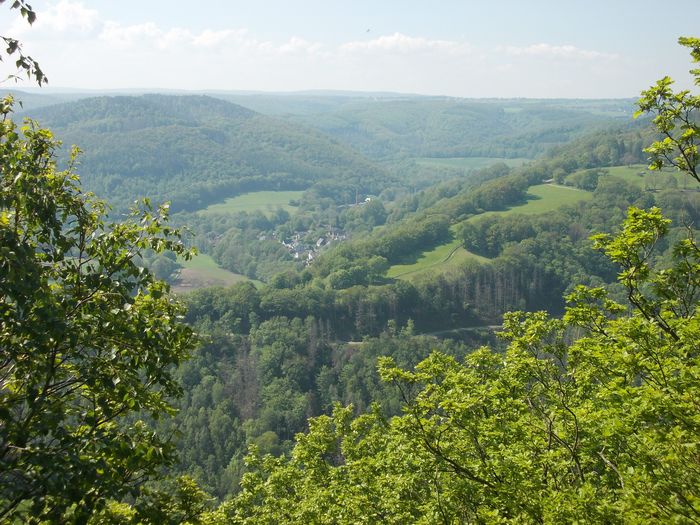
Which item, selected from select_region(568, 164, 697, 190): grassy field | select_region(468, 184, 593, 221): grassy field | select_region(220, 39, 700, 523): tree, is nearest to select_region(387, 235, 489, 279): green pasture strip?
select_region(468, 184, 593, 221): grassy field

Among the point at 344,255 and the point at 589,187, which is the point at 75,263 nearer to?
the point at 344,255

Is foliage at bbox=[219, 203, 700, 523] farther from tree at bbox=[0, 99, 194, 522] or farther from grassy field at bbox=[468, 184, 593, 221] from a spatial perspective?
grassy field at bbox=[468, 184, 593, 221]

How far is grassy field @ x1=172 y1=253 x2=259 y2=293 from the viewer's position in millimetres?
144012

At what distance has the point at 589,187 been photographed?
161625 millimetres

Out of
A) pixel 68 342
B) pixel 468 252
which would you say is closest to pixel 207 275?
pixel 468 252

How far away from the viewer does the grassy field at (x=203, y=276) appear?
472 ft

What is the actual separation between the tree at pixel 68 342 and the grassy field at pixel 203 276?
5224 inches

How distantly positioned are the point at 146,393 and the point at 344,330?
3847 inches

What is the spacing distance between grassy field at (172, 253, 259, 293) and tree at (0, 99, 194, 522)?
13268cm

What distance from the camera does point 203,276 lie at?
15375 cm

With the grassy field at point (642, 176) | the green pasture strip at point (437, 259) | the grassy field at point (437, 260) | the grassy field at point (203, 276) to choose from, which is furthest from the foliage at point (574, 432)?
the grassy field at point (642, 176)

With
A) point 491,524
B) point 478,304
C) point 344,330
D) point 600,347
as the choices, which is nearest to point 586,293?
point 600,347

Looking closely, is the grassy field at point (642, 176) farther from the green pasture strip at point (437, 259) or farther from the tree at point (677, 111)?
the tree at point (677, 111)

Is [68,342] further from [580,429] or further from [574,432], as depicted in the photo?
[574,432]
